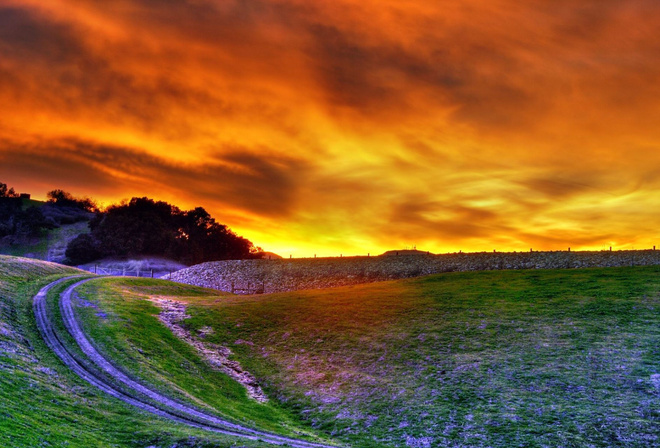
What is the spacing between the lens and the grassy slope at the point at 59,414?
23.1 m

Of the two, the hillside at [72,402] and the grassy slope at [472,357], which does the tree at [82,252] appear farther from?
the hillside at [72,402]

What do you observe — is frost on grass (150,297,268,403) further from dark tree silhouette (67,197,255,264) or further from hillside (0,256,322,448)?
dark tree silhouette (67,197,255,264)

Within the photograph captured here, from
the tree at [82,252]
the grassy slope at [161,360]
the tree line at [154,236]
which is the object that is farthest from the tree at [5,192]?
the grassy slope at [161,360]

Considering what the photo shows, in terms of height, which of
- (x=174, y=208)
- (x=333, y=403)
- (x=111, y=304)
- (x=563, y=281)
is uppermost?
(x=174, y=208)

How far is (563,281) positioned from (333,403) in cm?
3771

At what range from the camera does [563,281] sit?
61.6 metres

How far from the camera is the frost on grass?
4260 centimetres

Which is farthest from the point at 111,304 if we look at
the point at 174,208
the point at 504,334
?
the point at 174,208

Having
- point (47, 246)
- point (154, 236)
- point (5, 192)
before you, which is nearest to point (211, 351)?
point (154, 236)

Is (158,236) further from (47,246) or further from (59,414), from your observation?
(59,414)

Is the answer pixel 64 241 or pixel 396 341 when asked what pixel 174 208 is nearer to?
pixel 64 241

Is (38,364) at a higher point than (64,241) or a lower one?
lower

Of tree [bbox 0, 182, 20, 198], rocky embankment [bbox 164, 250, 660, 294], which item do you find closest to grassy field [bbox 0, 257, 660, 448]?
rocky embankment [bbox 164, 250, 660, 294]

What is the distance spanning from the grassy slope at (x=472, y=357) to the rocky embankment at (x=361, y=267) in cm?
831
